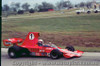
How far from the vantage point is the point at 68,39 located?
7285 mm

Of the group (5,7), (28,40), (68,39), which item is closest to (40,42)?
(28,40)

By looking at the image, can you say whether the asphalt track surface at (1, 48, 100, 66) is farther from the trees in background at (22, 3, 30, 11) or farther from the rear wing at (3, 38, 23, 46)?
the trees in background at (22, 3, 30, 11)

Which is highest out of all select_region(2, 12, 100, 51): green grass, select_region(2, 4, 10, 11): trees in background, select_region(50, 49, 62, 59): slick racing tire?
select_region(2, 4, 10, 11): trees in background

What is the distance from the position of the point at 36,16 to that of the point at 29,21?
32 cm

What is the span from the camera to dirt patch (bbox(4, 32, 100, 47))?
279 inches

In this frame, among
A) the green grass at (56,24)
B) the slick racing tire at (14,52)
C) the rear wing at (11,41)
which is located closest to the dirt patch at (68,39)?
the green grass at (56,24)

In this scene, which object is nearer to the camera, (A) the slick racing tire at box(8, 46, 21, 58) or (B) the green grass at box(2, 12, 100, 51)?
(A) the slick racing tire at box(8, 46, 21, 58)

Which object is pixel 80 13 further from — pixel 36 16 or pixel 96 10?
pixel 36 16

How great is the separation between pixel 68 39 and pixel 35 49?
1.19 metres

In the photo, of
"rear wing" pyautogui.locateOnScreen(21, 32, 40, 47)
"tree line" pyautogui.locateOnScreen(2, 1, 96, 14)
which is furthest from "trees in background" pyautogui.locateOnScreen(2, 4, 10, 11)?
"rear wing" pyautogui.locateOnScreen(21, 32, 40, 47)

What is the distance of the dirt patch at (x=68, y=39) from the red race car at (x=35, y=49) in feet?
1.35

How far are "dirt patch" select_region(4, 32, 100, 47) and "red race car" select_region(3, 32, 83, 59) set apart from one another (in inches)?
16.2

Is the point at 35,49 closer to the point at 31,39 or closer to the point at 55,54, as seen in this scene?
the point at 31,39

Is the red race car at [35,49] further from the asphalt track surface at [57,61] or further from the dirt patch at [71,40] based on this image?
the dirt patch at [71,40]
